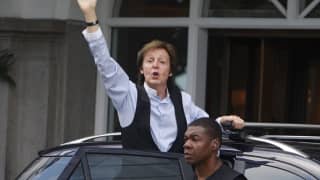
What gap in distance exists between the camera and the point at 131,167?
15.7ft

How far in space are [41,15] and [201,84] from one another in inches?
76.4

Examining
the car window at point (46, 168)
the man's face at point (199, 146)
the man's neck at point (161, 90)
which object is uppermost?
the man's neck at point (161, 90)

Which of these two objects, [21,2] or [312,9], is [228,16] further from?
[21,2]

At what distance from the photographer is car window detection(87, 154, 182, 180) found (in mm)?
4652

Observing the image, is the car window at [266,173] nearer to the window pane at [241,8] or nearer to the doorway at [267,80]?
the window pane at [241,8]

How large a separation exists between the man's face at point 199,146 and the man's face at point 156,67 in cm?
68

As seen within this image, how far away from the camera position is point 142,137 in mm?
4832

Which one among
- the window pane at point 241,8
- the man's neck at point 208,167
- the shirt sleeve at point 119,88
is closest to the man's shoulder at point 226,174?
the man's neck at point 208,167

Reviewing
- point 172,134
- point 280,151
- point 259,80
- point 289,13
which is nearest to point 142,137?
point 172,134

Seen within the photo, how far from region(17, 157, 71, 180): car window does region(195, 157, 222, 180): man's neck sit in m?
0.96

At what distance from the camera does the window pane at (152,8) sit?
10828 millimetres

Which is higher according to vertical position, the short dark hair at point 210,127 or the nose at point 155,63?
the nose at point 155,63

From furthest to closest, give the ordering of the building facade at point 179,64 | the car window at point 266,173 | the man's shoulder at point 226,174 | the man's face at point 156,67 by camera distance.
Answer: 1. the building facade at point 179,64
2. the man's face at point 156,67
3. the car window at point 266,173
4. the man's shoulder at point 226,174

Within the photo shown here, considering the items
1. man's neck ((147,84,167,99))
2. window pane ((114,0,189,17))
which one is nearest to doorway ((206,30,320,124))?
window pane ((114,0,189,17))
